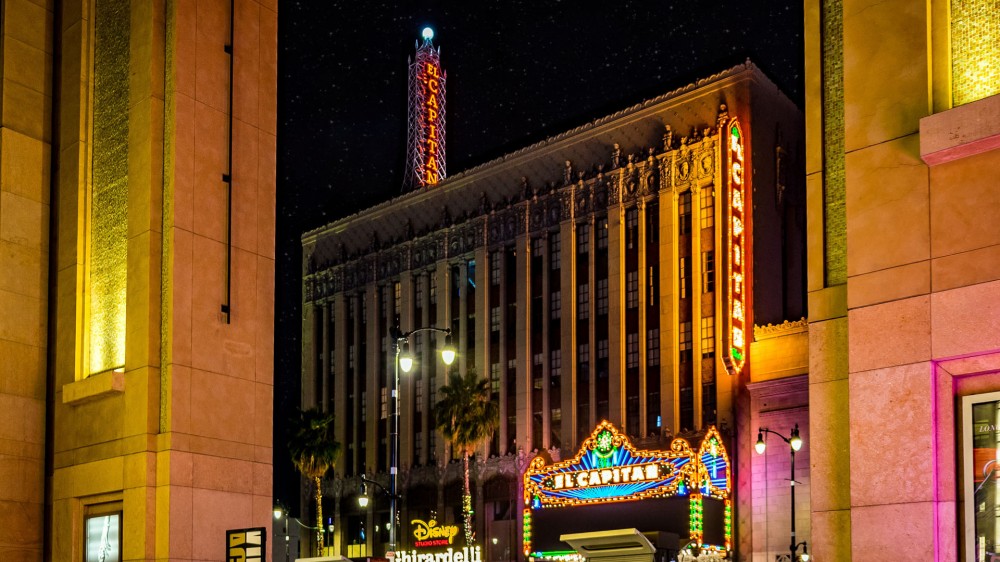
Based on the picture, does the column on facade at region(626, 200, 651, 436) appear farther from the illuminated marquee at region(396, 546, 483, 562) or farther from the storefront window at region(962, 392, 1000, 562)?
the storefront window at region(962, 392, 1000, 562)

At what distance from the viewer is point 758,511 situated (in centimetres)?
5434

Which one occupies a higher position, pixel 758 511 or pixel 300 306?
pixel 300 306

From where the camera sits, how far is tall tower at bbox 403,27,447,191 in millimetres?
82062

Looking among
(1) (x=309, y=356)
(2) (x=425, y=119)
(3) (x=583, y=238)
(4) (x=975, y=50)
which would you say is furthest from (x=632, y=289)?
(4) (x=975, y=50)

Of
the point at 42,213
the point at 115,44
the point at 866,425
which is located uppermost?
the point at 115,44

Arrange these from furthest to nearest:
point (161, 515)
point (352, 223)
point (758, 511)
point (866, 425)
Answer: point (352, 223) < point (758, 511) < point (161, 515) < point (866, 425)

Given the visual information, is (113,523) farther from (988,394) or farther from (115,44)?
(988,394)

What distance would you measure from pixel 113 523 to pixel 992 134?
12.6m

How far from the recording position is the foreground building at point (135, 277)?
16281mm

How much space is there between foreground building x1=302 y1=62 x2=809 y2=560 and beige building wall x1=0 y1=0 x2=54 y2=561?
134ft

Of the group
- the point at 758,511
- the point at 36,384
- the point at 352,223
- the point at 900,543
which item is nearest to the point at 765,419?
the point at 758,511

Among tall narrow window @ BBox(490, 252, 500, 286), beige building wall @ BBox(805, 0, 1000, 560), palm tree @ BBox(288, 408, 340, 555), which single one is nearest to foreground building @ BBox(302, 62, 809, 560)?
tall narrow window @ BBox(490, 252, 500, 286)

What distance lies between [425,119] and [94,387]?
67763mm

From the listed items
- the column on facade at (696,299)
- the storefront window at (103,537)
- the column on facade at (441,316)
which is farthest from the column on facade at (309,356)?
the storefront window at (103,537)
